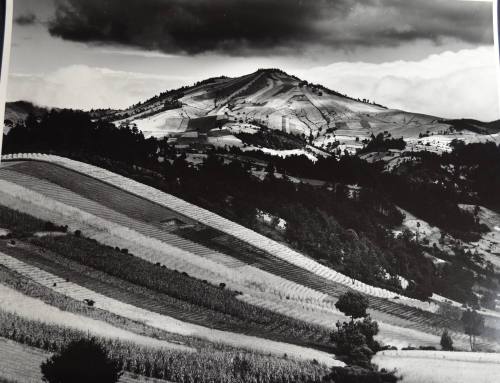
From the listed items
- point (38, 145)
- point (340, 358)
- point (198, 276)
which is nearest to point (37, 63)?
point (38, 145)

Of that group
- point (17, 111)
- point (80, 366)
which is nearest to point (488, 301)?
point (80, 366)

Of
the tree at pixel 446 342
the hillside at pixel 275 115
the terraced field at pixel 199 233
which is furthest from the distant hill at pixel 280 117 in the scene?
the tree at pixel 446 342

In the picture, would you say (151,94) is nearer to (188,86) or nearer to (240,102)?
(188,86)

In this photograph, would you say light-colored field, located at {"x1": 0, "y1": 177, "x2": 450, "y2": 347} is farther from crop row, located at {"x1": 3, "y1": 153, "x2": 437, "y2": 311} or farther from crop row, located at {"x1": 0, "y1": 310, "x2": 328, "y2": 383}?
crop row, located at {"x1": 0, "y1": 310, "x2": 328, "y2": 383}

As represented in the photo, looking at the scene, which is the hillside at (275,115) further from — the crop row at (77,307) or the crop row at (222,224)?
the crop row at (77,307)

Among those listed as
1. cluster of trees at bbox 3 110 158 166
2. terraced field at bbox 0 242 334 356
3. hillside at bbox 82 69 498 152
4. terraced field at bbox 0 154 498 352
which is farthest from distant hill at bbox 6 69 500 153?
terraced field at bbox 0 242 334 356
